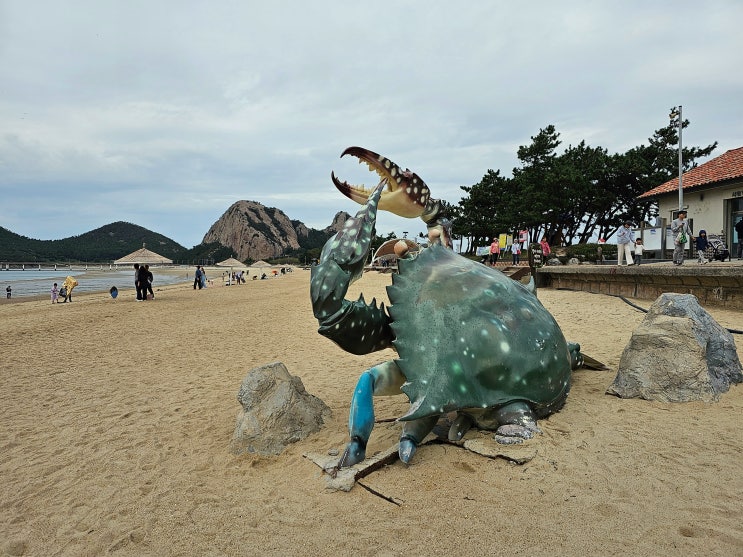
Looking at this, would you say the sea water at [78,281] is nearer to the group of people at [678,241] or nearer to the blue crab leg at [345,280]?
the group of people at [678,241]

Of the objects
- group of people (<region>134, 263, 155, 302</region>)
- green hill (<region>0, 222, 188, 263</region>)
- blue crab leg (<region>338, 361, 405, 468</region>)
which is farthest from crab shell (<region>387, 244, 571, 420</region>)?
green hill (<region>0, 222, 188, 263</region>)

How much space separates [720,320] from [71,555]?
10342 millimetres

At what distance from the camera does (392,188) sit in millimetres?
3424

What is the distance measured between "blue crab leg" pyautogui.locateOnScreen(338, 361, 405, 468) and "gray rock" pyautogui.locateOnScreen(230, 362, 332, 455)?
41.1 inches

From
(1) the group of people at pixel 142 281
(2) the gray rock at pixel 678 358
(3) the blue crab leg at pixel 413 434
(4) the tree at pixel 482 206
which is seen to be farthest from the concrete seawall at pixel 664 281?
(4) the tree at pixel 482 206

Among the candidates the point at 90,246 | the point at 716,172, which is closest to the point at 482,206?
the point at 716,172

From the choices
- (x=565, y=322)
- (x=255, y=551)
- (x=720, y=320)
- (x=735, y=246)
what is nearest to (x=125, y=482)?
(x=255, y=551)

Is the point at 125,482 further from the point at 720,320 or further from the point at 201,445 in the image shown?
the point at 720,320

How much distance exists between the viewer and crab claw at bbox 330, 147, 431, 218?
3284 millimetres

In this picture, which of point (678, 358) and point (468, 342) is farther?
point (678, 358)

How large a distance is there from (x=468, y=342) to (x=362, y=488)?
1.21 meters

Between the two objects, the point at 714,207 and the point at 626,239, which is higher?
the point at 714,207

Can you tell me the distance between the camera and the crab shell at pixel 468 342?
2969 mm

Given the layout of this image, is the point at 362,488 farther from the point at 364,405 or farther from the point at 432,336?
the point at 432,336
